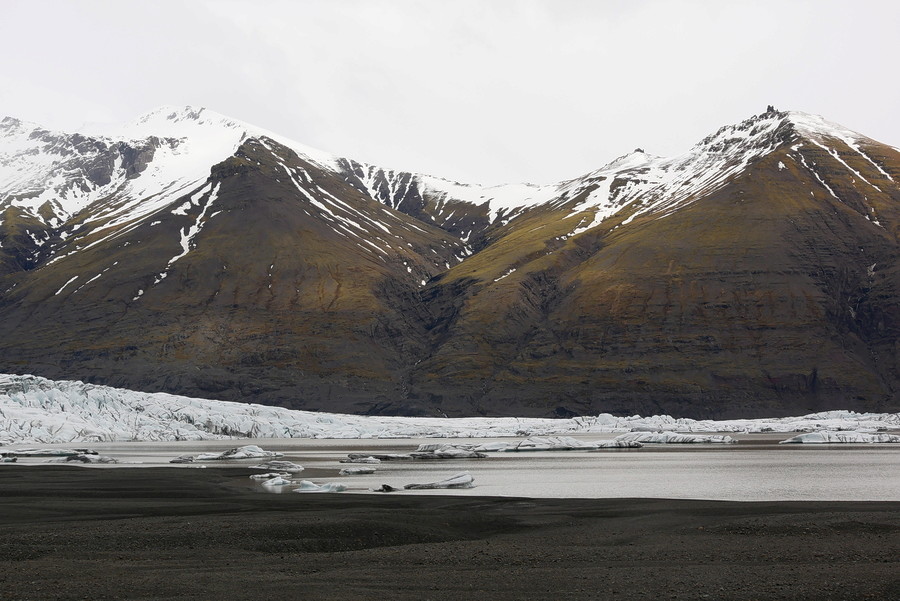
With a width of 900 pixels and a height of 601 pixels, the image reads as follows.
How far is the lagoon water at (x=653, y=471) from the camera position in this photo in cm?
4538

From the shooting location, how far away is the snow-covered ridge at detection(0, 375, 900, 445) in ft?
327

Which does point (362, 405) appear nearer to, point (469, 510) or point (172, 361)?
point (172, 361)

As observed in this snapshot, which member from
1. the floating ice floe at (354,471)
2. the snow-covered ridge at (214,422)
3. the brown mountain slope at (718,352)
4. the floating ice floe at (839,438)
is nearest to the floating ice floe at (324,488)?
the floating ice floe at (354,471)

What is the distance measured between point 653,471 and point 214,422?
72684 mm

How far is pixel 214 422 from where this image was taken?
387 ft

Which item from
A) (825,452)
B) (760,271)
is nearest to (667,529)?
(825,452)

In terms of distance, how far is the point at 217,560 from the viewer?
2517 centimetres

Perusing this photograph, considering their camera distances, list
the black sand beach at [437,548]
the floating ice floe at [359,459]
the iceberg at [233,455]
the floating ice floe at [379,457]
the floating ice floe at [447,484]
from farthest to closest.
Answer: the floating ice floe at [379,457] → the iceberg at [233,455] → the floating ice floe at [359,459] → the floating ice floe at [447,484] → the black sand beach at [437,548]

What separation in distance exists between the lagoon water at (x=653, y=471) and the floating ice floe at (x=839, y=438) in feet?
22.6

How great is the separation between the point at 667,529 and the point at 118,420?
89.0 m

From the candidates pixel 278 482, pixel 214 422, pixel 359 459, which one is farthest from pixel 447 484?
→ pixel 214 422

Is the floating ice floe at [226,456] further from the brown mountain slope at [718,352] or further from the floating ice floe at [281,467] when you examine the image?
the brown mountain slope at [718,352]

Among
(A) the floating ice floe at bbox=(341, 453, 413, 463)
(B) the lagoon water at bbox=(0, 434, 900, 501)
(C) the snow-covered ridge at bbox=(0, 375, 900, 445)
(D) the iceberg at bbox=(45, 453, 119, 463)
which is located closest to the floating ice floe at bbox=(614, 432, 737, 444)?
(B) the lagoon water at bbox=(0, 434, 900, 501)

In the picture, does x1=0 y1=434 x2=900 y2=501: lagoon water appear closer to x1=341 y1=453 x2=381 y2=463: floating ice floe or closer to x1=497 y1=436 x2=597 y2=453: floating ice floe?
x1=341 y1=453 x2=381 y2=463: floating ice floe
